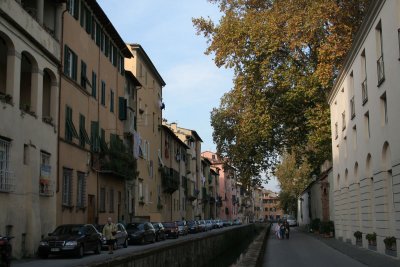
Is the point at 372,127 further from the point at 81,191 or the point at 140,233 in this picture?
the point at 81,191

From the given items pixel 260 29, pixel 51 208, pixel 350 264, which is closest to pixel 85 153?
pixel 51 208

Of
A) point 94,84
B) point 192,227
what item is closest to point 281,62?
point 94,84

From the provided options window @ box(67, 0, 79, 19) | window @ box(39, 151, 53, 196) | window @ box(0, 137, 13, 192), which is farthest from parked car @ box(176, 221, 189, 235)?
window @ box(0, 137, 13, 192)

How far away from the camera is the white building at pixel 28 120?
20453 mm

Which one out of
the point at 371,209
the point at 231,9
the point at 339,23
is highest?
the point at 231,9

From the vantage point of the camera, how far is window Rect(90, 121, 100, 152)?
32375 millimetres

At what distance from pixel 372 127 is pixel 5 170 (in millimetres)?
14695

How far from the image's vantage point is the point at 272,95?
126 feet

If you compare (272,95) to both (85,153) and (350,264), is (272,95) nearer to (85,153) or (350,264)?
(85,153)

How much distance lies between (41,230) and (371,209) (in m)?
14.4

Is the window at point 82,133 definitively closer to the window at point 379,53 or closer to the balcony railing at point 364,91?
the balcony railing at point 364,91

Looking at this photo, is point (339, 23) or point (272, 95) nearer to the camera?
point (339, 23)

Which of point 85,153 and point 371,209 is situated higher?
point 85,153

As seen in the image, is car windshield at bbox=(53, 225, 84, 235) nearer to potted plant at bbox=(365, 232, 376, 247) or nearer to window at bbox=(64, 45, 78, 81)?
window at bbox=(64, 45, 78, 81)
